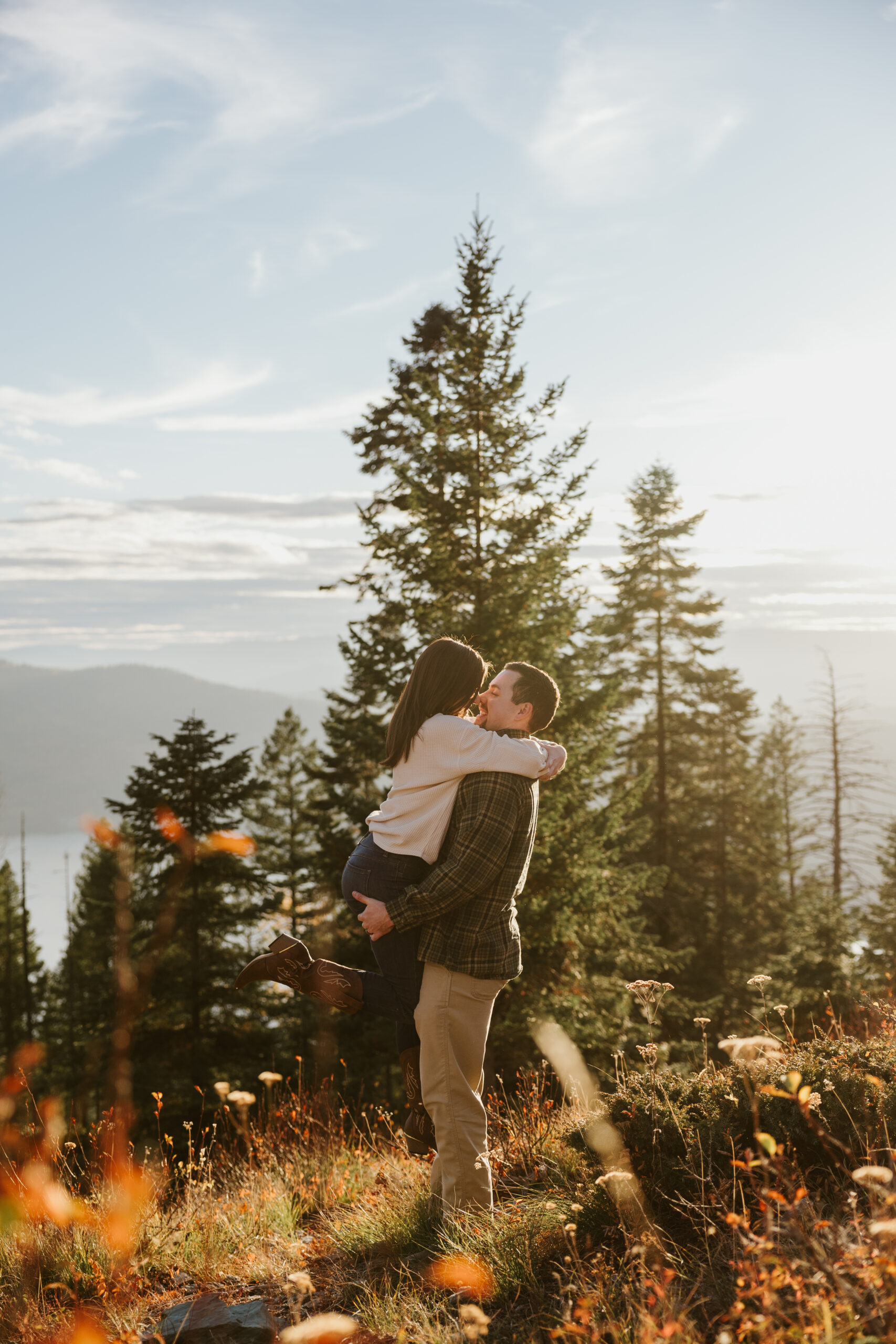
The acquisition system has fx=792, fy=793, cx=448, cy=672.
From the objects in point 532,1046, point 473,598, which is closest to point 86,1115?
point 532,1046

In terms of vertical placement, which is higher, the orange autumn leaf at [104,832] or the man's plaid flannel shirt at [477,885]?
the man's plaid flannel shirt at [477,885]

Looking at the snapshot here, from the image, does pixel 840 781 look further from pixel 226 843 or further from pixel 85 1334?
pixel 85 1334

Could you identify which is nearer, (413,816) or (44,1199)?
(413,816)

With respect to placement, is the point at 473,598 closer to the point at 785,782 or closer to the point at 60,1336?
the point at 60,1336

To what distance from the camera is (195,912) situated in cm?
1897

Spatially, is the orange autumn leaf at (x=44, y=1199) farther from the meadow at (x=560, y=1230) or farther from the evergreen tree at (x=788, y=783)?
the evergreen tree at (x=788, y=783)

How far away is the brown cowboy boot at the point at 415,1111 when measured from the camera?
3.67 meters

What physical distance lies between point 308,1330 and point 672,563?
23.7 m

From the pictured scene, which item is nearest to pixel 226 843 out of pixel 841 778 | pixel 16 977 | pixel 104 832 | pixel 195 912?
pixel 195 912

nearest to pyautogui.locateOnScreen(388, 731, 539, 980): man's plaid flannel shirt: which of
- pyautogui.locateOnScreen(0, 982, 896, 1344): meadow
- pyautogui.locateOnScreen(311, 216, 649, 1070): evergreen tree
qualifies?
pyautogui.locateOnScreen(0, 982, 896, 1344): meadow

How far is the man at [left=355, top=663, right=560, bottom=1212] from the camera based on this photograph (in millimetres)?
3408

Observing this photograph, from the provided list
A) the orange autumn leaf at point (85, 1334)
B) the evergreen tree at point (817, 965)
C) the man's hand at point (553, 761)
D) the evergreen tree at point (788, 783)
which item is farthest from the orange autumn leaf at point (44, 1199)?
the evergreen tree at point (788, 783)

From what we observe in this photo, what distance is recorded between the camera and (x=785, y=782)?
35.1 meters

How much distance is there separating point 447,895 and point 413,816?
40cm
